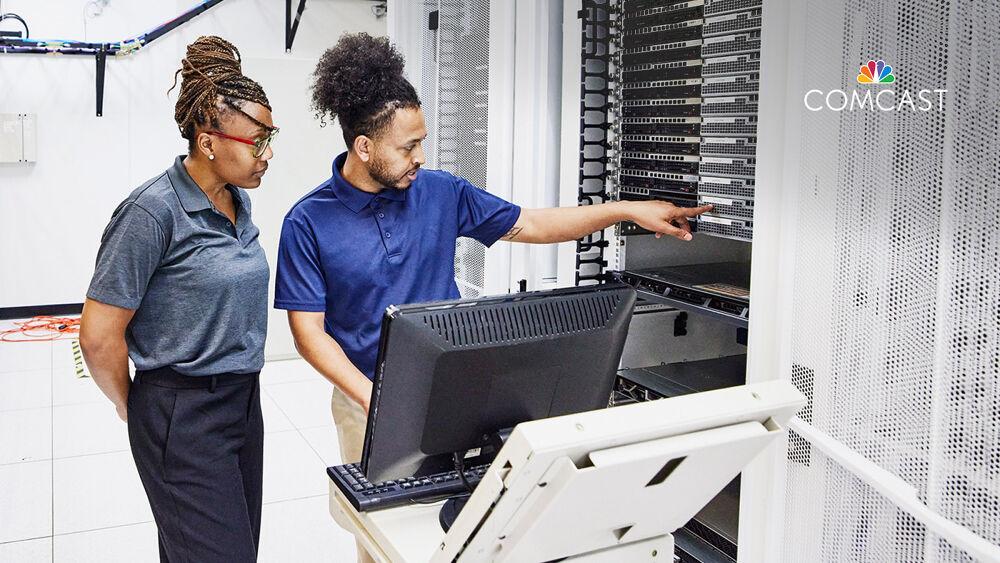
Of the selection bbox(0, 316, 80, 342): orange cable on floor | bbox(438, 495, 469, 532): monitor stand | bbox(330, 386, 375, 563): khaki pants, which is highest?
bbox(438, 495, 469, 532): monitor stand

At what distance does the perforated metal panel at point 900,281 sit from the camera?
1351mm

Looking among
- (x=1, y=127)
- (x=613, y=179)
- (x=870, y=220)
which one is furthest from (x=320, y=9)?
(x=870, y=220)

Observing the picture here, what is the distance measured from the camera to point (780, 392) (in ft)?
3.94

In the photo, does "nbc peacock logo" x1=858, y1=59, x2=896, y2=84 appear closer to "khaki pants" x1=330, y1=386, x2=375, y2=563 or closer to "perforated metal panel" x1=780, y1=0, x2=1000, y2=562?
"perforated metal panel" x1=780, y1=0, x2=1000, y2=562

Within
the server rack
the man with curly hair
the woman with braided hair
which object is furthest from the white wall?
the woman with braided hair

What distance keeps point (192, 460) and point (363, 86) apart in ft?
2.91

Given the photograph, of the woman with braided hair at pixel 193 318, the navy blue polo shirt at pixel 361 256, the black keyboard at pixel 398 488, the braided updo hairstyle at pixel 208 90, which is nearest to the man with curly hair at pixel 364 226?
the navy blue polo shirt at pixel 361 256

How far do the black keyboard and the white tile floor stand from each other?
1566 mm

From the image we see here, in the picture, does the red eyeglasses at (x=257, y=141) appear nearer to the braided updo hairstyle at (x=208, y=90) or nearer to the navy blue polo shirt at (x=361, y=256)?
the braided updo hairstyle at (x=208, y=90)

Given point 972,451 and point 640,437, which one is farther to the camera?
point 972,451

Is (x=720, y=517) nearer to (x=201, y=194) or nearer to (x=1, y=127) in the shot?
(x=201, y=194)

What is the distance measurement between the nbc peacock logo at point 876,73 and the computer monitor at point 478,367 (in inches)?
22.2

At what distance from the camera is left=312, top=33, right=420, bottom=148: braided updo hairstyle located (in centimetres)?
202

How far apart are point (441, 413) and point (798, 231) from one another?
856mm
